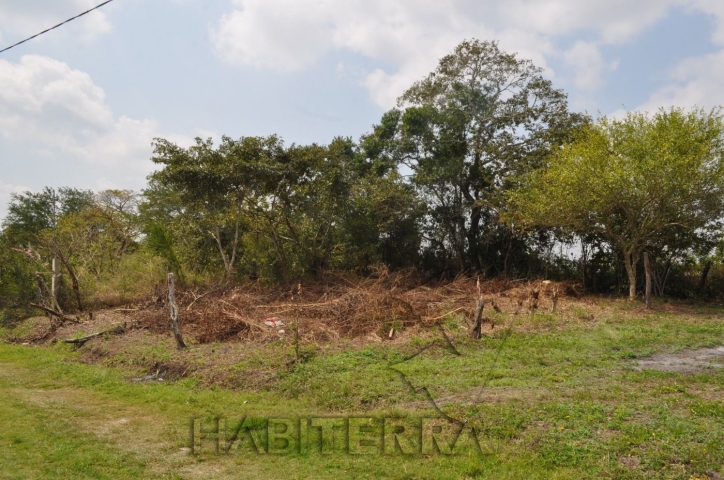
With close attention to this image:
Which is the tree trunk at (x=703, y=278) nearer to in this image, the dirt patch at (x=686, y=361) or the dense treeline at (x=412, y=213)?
the dense treeline at (x=412, y=213)

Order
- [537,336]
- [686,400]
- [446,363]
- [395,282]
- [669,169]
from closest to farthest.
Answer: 1. [686,400]
2. [446,363]
3. [537,336]
4. [669,169]
5. [395,282]

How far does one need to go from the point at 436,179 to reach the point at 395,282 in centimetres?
543

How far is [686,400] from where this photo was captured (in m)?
5.48

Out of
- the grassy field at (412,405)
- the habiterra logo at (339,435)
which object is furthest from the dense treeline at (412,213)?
the habiterra logo at (339,435)

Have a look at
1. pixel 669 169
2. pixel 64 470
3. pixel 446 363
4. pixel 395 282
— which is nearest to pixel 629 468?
pixel 446 363

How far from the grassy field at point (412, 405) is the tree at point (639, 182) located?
13.5ft

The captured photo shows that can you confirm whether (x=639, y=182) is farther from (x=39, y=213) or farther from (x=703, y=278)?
(x=39, y=213)

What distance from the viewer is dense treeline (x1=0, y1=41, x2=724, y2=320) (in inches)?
569

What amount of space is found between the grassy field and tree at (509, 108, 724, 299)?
4122 mm

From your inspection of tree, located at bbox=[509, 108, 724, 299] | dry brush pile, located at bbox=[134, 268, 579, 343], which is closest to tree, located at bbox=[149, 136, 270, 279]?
dry brush pile, located at bbox=[134, 268, 579, 343]

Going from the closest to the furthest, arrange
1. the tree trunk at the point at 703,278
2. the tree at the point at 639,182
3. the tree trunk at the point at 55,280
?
the tree at the point at 639,182, the tree trunk at the point at 55,280, the tree trunk at the point at 703,278

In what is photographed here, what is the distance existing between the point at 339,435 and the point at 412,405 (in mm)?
1115

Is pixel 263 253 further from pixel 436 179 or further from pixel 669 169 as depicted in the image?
pixel 669 169

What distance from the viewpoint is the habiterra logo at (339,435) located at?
15.4ft
